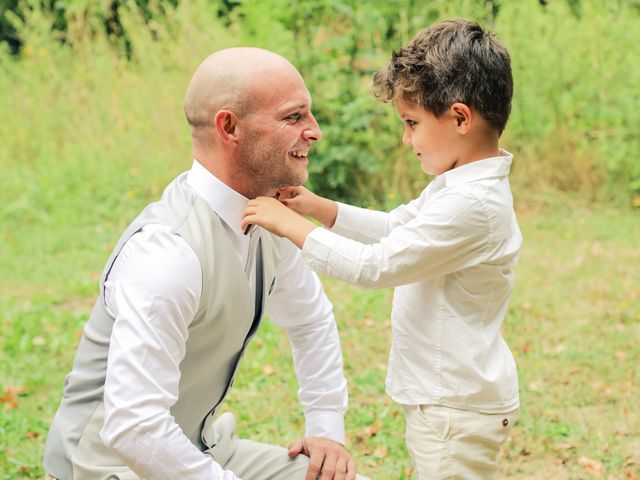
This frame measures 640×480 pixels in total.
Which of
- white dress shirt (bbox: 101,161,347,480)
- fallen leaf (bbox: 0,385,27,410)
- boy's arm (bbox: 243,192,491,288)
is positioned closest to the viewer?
white dress shirt (bbox: 101,161,347,480)

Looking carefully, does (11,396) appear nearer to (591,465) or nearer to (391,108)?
(591,465)

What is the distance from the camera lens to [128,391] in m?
2.23

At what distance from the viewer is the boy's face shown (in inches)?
105

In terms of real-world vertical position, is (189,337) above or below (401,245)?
below

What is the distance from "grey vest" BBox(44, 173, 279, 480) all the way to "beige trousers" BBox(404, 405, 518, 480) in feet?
2.09

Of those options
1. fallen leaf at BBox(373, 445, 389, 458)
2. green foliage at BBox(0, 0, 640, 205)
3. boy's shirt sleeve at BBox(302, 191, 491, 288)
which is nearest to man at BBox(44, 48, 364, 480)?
boy's shirt sleeve at BBox(302, 191, 491, 288)

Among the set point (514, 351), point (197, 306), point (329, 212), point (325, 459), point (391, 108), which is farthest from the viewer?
point (391, 108)

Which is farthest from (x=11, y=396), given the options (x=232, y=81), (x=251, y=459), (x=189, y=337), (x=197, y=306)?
(x=232, y=81)

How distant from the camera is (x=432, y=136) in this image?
2.69m

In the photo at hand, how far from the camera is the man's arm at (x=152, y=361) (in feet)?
7.31

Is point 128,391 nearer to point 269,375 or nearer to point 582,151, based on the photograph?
point 269,375

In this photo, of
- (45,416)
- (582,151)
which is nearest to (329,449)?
(45,416)

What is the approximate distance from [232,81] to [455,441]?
1.26 meters

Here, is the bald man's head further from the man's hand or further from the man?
the man's hand
